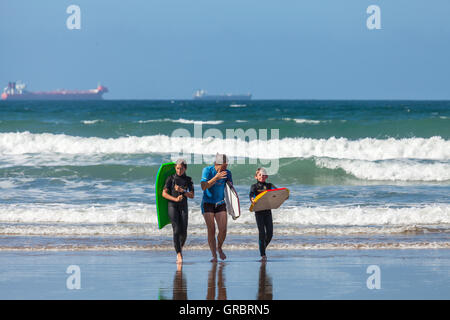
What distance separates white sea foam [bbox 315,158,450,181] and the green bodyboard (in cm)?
1145

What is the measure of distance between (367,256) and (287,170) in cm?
1171

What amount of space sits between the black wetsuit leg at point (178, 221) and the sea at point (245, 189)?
1.38 meters

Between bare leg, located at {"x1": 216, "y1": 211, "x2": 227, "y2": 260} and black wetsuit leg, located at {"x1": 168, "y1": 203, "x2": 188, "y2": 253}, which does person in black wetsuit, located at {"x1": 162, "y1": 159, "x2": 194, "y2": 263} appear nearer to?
black wetsuit leg, located at {"x1": 168, "y1": 203, "x2": 188, "y2": 253}

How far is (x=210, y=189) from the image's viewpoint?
341 inches

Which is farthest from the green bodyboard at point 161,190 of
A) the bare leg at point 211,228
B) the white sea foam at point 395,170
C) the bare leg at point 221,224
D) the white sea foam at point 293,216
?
the white sea foam at point 395,170

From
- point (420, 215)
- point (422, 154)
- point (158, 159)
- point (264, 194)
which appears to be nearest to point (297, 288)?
point (264, 194)

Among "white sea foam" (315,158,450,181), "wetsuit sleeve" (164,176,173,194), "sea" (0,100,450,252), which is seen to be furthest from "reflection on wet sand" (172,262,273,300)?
"white sea foam" (315,158,450,181)

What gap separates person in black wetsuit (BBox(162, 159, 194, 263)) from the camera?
28.0ft

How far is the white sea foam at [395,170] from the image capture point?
62.3 ft

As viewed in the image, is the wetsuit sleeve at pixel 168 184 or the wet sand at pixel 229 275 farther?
the wetsuit sleeve at pixel 168 184

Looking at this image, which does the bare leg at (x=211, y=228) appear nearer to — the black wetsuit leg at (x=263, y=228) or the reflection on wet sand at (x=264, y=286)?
the black wetsuit leg at (x=263, y=228)

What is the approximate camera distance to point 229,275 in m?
7.73
